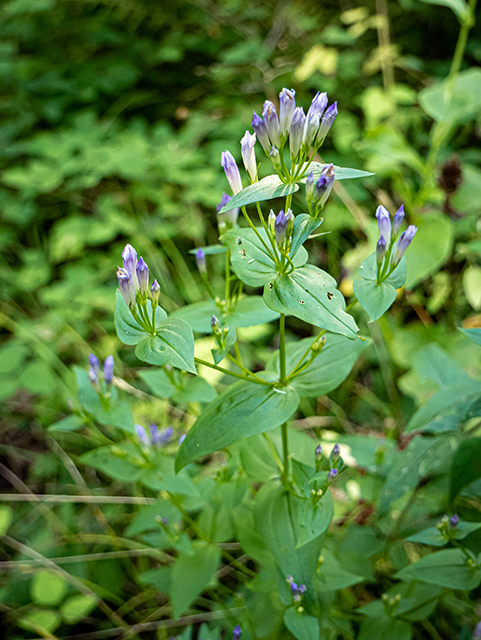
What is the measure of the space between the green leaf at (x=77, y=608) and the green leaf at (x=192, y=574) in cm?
52

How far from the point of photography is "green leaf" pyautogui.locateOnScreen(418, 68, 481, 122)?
1.80 metres

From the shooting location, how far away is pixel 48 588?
1.53 meters

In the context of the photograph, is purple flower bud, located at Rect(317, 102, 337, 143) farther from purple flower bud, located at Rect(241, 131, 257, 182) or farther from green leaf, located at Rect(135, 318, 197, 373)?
green leaf, located at Rect(135, 318, 197, 373)

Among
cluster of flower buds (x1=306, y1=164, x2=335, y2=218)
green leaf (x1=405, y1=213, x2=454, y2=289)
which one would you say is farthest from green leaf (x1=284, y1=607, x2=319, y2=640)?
green leaf (x1=405, y1=213, x2=454, y2=289)

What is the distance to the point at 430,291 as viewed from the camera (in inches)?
81.7

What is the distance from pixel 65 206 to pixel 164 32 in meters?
1.41

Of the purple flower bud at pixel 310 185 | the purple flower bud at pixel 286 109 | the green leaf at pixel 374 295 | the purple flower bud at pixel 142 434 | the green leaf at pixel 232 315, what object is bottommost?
the purple flower bud at pixel 142 434

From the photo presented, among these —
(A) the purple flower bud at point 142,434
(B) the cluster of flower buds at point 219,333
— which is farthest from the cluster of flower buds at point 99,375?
(B) the cluster of flower buds at point 219,333

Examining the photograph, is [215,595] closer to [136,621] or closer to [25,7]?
[136,621]

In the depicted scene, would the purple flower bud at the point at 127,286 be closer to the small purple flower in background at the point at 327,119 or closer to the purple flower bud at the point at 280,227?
the purple flower bud at the point at 280,227

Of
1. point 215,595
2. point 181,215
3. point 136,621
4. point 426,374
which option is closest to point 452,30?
point 181,215

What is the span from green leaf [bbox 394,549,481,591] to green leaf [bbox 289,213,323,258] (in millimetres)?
757

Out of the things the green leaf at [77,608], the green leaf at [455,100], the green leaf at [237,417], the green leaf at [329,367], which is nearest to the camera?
the green leaf at [237,417]

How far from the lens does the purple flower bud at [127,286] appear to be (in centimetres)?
81
